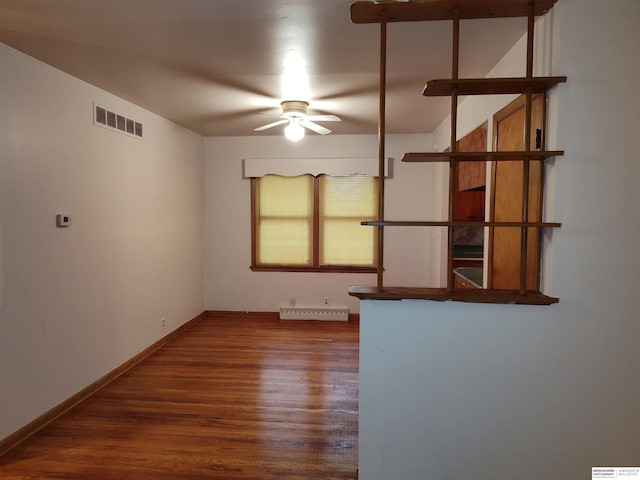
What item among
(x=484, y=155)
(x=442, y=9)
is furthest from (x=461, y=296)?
(x=442, y=9)

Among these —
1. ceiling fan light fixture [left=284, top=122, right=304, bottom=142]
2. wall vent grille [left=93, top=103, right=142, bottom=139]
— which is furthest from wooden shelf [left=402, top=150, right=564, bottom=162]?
wall vent grille [left=93, top=103, right=142, bottom=139]

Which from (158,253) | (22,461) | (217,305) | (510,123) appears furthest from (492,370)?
(217,305)

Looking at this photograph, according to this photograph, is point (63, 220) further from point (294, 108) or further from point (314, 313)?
point (314, 313)

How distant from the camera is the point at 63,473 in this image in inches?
88.7

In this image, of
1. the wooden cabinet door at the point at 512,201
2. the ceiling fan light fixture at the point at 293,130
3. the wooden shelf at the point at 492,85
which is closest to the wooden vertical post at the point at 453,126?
the wooden shelf at the point at 492,85

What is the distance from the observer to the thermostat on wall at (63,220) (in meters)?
2.85

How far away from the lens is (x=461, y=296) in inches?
69.9

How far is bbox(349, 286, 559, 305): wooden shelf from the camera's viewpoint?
1.73 m

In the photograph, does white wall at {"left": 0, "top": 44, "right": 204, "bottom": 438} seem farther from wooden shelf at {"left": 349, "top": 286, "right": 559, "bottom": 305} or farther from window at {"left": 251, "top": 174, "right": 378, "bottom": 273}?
wooden shelf at {"left": 349, "top": 286, "right": 559, "bottom": 305}

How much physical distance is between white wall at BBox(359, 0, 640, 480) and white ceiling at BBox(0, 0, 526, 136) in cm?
67

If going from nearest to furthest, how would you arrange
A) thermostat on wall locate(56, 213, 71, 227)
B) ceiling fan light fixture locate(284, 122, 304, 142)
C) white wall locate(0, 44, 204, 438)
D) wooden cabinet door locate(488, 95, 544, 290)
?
wooden cabinet door locate(488, 95, 544, 290) → white wall locate(0, 44, 204, 438) → thermostat on wall locate(56, 213, 71, 227) → ceiling fan light fixture locate(284, 122, 304, 142)

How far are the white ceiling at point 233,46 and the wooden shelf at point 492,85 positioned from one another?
21.0 inches

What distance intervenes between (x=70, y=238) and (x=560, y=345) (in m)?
3.18

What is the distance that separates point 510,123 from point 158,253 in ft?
11.7
